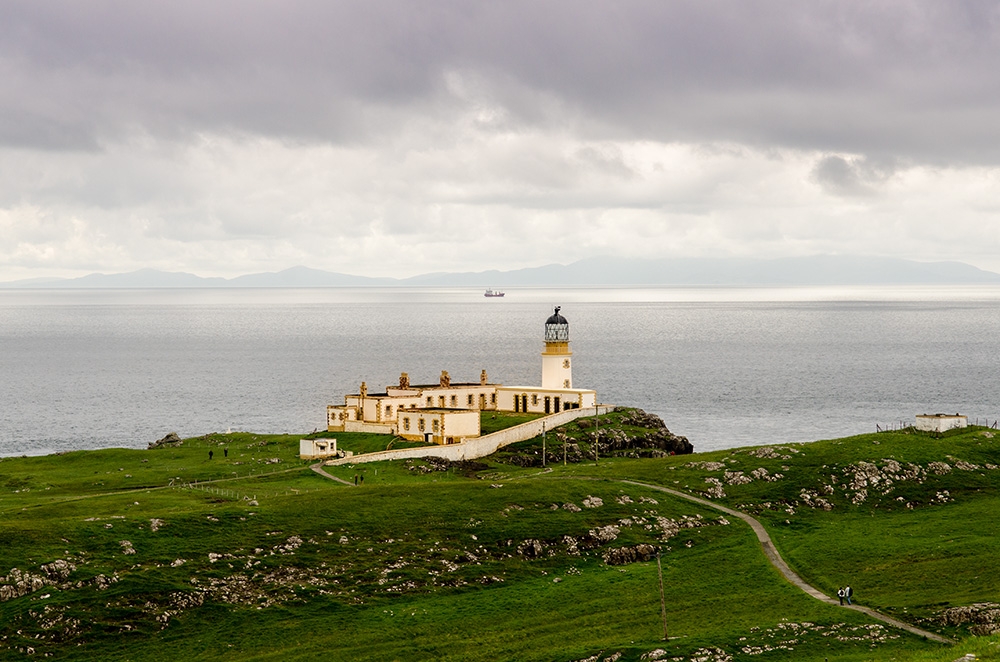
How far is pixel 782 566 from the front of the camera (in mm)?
Result: 72188

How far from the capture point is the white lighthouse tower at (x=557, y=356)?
127875mm

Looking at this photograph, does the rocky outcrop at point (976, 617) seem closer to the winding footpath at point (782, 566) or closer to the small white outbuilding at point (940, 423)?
the winding footpath at point (782, 566)

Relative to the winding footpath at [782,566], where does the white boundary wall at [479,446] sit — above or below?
above

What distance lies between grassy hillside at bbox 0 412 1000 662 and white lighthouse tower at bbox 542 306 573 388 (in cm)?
3186

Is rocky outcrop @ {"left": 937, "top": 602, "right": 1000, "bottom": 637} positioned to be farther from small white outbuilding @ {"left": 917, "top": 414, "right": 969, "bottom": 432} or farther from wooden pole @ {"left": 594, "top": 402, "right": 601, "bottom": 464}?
small white outbuilding @ {"left": 917, "top": 414, "right": 969, "bottom": 432}

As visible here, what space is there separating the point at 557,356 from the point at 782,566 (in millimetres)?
58253

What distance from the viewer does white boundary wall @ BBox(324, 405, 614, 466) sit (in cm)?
10175

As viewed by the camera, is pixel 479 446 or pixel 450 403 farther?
pixel 450 403

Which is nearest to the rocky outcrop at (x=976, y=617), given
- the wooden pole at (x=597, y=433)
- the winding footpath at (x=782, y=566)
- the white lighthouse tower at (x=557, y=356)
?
the winding footpath at (x=782, y=566)

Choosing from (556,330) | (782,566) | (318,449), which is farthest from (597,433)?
(782,566)

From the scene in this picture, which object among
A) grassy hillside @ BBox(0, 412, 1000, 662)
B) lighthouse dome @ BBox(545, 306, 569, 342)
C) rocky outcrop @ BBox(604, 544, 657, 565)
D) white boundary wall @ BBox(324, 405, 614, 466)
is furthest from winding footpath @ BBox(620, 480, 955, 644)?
lighthouse dome @ BBox(545, 306, 569, 342)

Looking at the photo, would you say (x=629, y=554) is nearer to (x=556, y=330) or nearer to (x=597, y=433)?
(x=597, y=433)

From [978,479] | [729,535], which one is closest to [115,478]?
[729,535]

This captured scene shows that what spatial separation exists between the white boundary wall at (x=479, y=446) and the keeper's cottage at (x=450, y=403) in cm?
224
